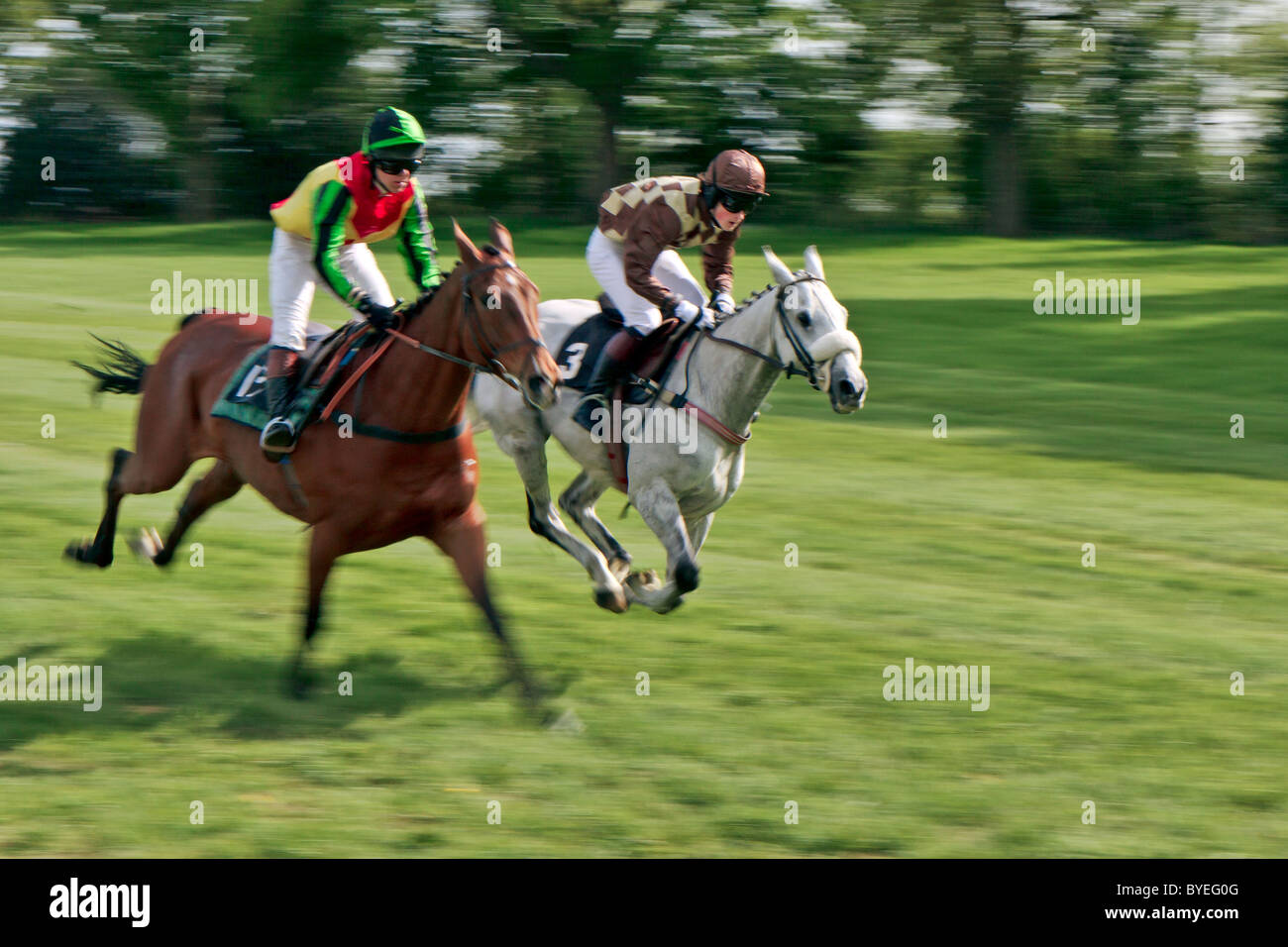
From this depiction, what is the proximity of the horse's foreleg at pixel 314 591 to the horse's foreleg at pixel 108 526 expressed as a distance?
1829 mm

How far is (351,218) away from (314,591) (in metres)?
1.75

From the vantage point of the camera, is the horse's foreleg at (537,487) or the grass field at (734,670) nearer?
the grass field at (734,670)

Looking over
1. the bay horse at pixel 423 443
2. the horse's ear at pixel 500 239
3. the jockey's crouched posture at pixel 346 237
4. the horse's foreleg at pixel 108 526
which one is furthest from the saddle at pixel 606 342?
the horse's foreleg at pixel 108 526

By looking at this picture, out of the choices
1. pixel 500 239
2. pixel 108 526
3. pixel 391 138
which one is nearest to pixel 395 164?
pixel 391 138

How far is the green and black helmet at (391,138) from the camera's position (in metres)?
6.55

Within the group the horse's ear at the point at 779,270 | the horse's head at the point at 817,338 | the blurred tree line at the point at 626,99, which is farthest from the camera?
the blurred tree line at the point at 626,99

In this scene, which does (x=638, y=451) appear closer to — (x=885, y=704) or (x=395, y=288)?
(x=885, y=704)

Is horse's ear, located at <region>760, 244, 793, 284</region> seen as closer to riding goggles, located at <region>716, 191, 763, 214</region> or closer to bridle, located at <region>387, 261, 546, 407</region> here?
riding goggles, located at <region>716, 191, 763, 214</region>

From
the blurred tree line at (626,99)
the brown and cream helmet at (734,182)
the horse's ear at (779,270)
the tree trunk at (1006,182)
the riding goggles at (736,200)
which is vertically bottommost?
the horse's ear at (779,270)

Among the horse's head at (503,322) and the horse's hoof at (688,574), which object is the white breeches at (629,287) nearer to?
the horse's hoof at (688,574)

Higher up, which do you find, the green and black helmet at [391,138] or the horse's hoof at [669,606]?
the green and black helmet at [391,138]

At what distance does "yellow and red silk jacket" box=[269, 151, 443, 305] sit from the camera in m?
6.72
